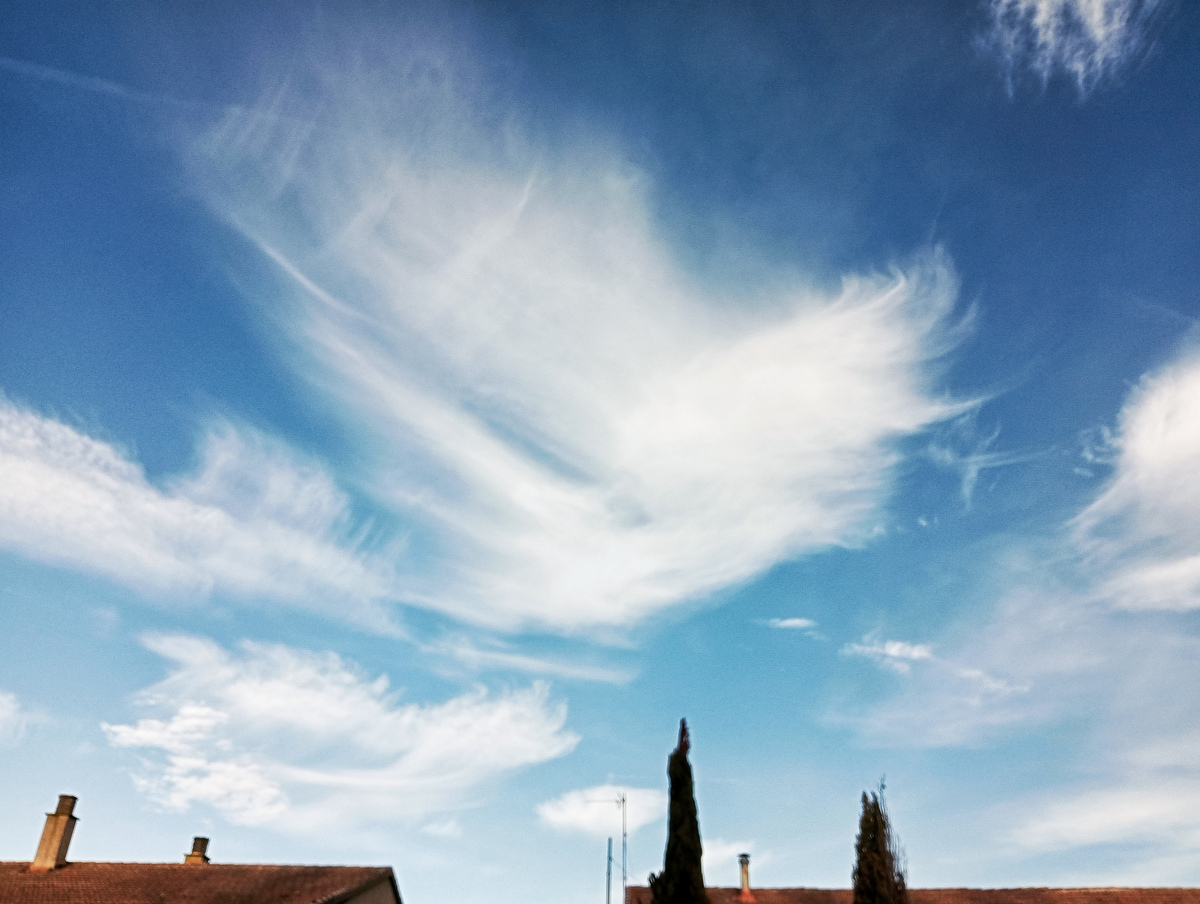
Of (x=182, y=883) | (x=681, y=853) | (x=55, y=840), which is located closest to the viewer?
(x=681, y=853)

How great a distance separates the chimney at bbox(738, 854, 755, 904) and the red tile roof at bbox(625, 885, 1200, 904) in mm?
235

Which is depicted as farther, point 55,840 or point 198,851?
point 198,851

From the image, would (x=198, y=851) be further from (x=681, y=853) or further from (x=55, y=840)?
(x=681, y=853)

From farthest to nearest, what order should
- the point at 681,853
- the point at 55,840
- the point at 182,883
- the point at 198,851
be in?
the point at 198,851 → the point at 55,840 → the point at 182,883 → the point at 681,853

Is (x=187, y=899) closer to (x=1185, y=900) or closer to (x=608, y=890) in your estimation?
(x=608, y=890)

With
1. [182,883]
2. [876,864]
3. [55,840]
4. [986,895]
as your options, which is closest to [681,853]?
[876,864]

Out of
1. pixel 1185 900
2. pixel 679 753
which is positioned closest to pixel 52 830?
pixel 679 753

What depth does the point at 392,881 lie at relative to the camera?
30984mm

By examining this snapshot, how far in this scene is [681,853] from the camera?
2209 cm

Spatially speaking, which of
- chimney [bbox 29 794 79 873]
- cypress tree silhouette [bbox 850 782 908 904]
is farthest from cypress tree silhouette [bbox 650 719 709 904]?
chimney [bbox 29 794 79 873]

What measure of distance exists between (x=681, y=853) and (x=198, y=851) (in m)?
23.8

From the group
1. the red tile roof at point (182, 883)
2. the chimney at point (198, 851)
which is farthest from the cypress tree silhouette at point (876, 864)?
the chimney at point (198, 851)

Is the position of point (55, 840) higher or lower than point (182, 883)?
higher

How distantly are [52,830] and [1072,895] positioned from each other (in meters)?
37.5
